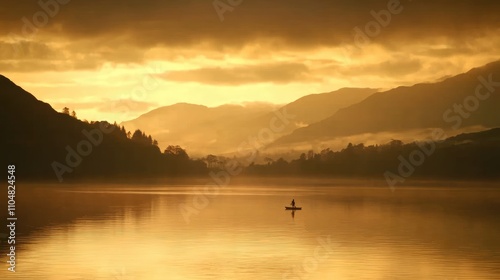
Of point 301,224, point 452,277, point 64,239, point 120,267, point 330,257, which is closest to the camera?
point 452,277

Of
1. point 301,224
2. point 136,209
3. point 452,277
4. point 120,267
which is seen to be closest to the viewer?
point 452,277

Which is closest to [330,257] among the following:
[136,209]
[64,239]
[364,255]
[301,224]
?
[364,255]

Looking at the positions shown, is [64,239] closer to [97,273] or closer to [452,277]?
[97,273]

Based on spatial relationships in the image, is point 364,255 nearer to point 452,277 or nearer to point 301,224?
point 452,277

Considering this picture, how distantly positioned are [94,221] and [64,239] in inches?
852

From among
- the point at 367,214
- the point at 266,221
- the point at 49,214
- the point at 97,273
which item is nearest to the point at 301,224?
the point at 266,221

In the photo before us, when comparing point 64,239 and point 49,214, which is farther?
point 49,214

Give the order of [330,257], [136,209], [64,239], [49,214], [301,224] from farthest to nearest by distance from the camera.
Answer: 1. [136,209]
2. [49,214]
3. [301,224]
4. [64,239]
5. [330,257]

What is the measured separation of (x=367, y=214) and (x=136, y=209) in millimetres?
34659

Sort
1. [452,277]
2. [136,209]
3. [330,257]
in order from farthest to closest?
[136,209] < [330,257] < [452,277]

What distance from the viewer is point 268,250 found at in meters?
63.4

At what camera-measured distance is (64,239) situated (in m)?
71.0

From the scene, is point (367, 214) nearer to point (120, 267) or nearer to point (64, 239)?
point (64, 239)

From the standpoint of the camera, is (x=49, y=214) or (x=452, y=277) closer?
(x=452, y=277)
